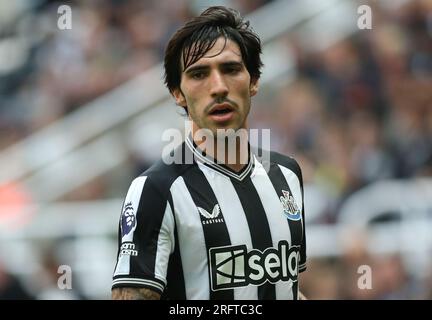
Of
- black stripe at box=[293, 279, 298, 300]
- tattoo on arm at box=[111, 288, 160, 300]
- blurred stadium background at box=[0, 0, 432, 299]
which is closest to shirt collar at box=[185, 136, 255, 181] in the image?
black stripe at box=[293, 279, 298, 300]

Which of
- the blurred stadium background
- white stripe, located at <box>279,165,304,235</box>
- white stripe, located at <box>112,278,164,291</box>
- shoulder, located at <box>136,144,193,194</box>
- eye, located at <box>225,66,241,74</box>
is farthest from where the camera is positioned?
the blurred stadium background

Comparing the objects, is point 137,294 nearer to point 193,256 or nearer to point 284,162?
point 193,256

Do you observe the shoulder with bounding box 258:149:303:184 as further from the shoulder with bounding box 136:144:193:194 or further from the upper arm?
the upper arm

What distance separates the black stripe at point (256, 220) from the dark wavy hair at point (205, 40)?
436 millimetres

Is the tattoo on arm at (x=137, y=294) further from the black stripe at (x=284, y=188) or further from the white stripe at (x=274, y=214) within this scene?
the black stripe at (x=284, y=188)

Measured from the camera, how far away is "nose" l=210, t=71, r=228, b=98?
3.27 metres

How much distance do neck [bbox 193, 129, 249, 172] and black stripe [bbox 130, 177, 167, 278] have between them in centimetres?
36

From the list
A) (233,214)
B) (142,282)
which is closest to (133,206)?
(142,282)

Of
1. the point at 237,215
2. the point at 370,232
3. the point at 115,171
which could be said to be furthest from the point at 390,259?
the point at 237,215

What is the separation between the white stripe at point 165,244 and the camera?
3127mm

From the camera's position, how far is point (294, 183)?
3.66 m

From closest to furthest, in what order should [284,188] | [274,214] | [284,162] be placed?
[274,214] → [284,188] → [284,162]

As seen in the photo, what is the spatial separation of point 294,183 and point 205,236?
1.97 ft

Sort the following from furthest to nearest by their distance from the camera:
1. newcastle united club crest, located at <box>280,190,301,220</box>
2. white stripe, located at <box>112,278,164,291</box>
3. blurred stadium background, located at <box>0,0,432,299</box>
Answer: blurred stadium background, located at <box>0,0,432,299</box>, newcastle united club crest, located at <box>280,190,301,220</box>, white stripe, located at <box>112,278,164,291</box>
